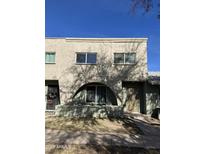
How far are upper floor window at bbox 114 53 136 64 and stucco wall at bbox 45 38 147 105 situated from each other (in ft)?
1.12

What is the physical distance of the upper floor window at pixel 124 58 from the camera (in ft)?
55.6

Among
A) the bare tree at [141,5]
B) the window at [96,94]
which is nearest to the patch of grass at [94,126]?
the window at [96,94]

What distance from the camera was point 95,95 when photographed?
1703 centimetres

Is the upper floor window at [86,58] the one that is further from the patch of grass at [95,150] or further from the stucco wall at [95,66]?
the patch of grass at [95,150]

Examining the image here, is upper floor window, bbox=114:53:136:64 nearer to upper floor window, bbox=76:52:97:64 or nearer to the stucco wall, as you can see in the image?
the stucco wall

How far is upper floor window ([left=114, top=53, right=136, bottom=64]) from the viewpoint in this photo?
16938mm

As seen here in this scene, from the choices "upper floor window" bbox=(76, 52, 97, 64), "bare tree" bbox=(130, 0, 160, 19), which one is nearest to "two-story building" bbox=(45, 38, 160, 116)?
"upper floor window" bbox=(76, 52, 97, 64)

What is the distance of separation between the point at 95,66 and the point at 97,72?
56 cm

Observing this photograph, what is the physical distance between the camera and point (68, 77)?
56.1ft

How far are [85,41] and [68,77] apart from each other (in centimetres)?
347
